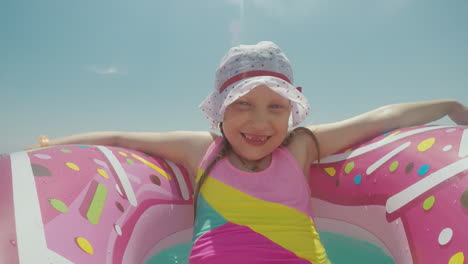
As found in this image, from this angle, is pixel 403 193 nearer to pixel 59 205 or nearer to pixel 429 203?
pixel 429 203

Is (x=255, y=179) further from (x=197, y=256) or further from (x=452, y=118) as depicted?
(x=452, y=118)

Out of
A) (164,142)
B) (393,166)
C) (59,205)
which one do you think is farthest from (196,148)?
(393,166)

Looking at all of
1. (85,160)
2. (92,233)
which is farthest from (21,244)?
(85,160)

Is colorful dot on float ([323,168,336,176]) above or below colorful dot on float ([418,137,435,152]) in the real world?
below

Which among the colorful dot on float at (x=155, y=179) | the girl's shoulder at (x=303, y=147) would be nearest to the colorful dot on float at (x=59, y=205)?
the colorful dot on float at (x=155, y=179)

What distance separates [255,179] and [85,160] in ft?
2.47

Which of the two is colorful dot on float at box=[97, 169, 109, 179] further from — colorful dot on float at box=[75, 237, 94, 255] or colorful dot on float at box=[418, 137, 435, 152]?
colorful dot on float at box=[418, 137, 435, 152]

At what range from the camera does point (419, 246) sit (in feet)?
3.70

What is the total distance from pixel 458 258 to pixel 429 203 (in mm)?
249

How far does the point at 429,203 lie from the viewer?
1.16 metres

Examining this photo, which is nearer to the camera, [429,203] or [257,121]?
[429,203]

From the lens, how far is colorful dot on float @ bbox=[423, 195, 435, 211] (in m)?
1.15

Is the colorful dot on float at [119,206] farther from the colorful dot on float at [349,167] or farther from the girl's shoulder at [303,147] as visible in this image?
the colorful dot on float at [349,167]

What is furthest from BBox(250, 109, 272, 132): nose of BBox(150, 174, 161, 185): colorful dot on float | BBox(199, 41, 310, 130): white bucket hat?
BBox(150, 174, 161, 185): colorful dot on float
